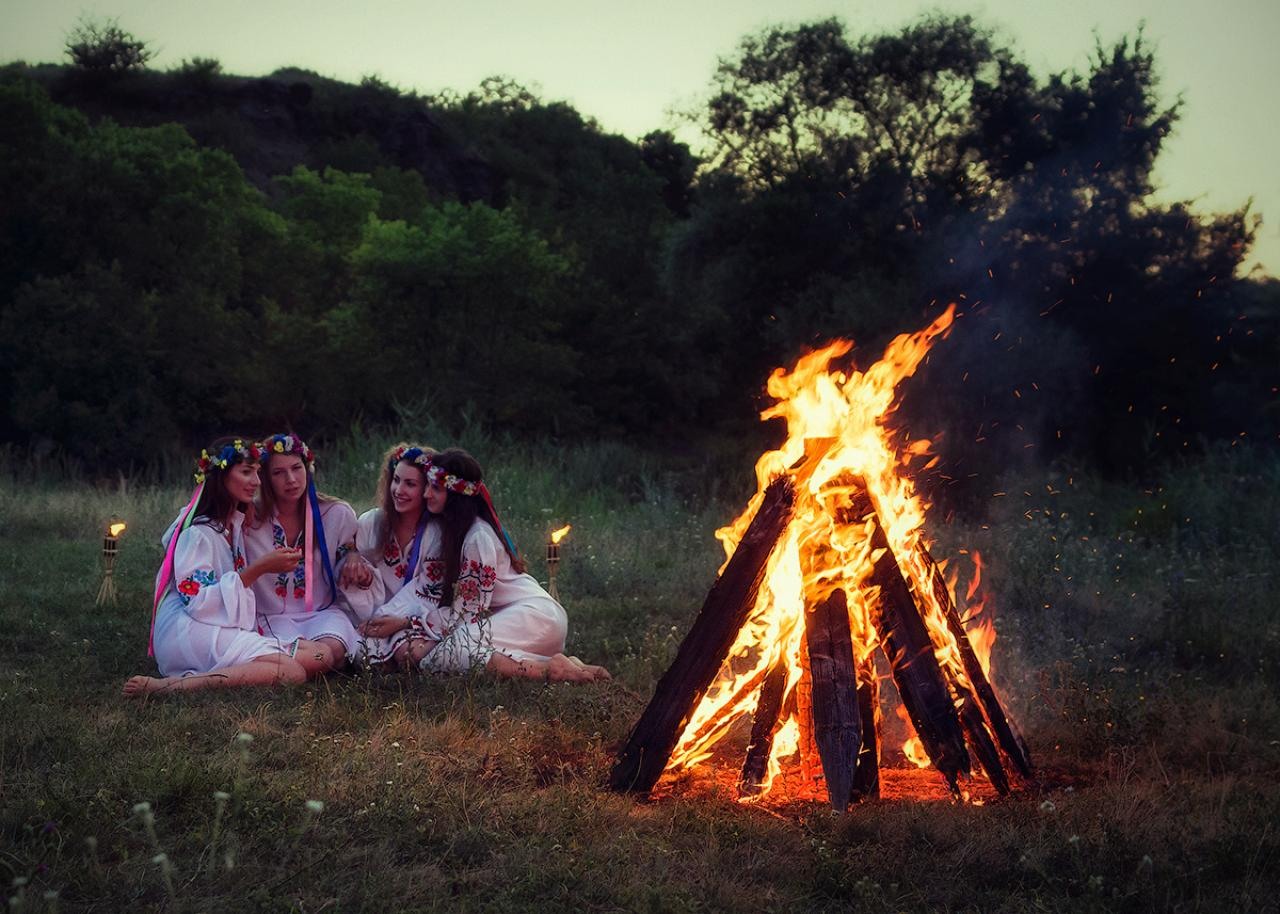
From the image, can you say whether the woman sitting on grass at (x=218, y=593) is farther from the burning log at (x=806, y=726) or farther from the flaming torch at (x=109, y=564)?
the burning log at (x=806, y=726)

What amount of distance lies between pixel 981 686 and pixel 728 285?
18223 mm

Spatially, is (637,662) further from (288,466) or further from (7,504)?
(7,504)

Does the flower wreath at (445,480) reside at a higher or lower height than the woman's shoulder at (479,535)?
higher

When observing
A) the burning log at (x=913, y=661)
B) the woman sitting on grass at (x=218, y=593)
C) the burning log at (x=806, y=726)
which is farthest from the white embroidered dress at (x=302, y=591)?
the burning log at (x=913, y=661)

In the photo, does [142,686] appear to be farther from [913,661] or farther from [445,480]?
[913,661]

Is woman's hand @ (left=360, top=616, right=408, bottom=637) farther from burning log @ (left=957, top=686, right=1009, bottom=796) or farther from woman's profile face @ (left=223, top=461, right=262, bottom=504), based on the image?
burning log @ (left=957, top=686, right=1009, bottom=796)

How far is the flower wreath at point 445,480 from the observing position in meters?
7.44

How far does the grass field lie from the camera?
157 inches

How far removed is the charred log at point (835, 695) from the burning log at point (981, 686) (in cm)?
50

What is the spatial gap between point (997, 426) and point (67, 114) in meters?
19.8

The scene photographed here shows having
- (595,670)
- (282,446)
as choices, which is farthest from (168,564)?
(595,670)

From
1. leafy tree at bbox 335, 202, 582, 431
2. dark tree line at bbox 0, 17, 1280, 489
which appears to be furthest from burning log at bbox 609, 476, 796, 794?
leafy tree at bbox 335, 202, 582, 431

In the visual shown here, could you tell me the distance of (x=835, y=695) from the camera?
4969mm

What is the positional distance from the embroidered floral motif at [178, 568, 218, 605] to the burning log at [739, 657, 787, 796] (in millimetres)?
3233
